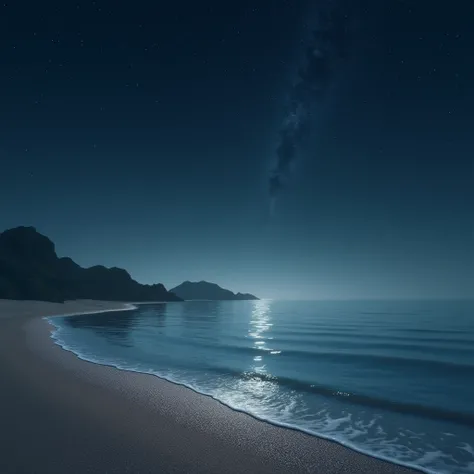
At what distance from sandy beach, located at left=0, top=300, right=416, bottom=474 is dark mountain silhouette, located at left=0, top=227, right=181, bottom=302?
8402 cm

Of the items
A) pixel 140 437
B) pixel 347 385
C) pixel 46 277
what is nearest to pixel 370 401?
pixel 347 385

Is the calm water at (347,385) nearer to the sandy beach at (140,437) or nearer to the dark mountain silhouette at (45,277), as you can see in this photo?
the sandy beach at (140,437)

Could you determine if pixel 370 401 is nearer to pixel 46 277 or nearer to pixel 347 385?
pixel 347 385

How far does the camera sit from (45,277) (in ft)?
330

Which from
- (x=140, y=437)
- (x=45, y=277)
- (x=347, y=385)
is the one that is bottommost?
(x=347, y=385)

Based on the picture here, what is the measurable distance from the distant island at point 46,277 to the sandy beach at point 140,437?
8397 cm

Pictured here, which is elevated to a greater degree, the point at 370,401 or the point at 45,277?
the point at 45,277

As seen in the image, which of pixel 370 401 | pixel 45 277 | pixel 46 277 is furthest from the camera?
pixel 46 277

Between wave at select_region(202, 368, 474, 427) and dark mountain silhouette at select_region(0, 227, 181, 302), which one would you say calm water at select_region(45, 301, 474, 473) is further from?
dark mountain silhouette at select_region(0, 227, 181, 302)

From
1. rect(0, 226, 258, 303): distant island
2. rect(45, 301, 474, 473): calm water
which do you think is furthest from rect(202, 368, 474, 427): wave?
rect(0, 226, 258, 303): distant island

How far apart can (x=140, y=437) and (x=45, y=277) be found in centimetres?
11341

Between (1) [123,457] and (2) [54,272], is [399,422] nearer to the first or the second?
(1) [123,457]

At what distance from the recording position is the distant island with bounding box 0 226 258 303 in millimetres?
80312

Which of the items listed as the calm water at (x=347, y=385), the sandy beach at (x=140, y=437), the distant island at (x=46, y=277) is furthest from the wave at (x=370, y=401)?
the distant island at (x=46, y=277)
